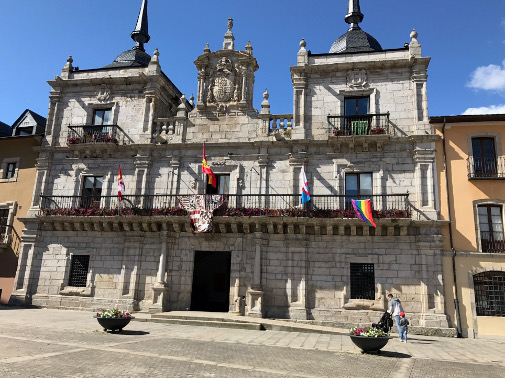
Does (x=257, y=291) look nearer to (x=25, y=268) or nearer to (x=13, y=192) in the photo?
(x=25, y=268)


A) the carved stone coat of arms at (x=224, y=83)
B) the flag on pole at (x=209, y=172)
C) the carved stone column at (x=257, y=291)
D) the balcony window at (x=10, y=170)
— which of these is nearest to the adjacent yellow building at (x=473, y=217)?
the carved stone column at (x=257, y=291)

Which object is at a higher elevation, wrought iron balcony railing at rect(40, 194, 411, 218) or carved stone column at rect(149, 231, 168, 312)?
wrought iron balcony railing at rect(40, 194, 411, 218)

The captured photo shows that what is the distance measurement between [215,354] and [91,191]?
1468cm

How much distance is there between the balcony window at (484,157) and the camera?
17891 millimetres

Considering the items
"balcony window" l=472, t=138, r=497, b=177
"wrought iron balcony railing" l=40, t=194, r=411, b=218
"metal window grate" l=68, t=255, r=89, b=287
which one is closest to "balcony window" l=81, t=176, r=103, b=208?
"wrought iron balcony railing" l=40, t=194, r=411, b=218

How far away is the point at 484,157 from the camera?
18203 millimetres

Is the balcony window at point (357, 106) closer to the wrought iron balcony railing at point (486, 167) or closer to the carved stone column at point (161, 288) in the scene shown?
the wrought iron balcony railing at point (486, 167)

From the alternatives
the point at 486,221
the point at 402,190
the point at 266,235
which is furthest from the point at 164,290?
the point at 486,221

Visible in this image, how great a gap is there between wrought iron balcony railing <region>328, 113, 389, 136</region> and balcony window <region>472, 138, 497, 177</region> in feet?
13.6

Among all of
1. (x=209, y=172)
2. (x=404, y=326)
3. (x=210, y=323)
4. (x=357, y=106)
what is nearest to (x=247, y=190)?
(x=209, y=172)

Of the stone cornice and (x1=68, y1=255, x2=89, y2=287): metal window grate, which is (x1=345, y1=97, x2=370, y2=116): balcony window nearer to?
the stone cornice

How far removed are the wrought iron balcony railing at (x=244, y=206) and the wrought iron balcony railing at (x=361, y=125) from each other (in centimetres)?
319

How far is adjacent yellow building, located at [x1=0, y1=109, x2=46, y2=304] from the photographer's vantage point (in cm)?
2189

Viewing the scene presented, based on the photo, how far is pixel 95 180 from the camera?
22000 mm
